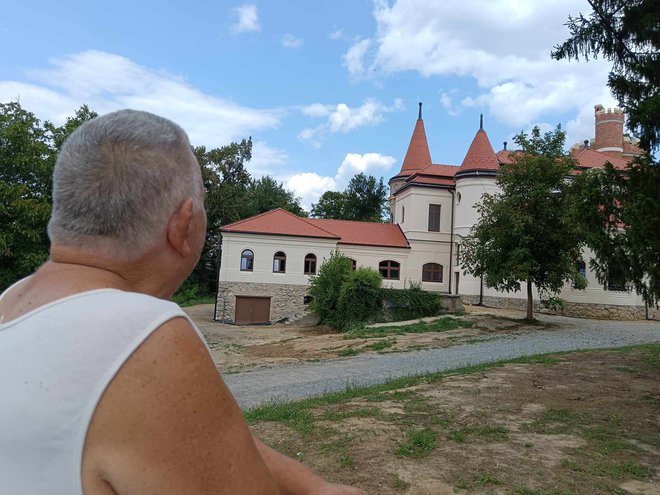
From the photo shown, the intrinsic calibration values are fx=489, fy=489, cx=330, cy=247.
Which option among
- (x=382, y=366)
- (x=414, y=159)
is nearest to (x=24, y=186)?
(x=382, y=366)

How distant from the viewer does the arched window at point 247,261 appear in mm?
34438

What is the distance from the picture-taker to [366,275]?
2812 centimetres

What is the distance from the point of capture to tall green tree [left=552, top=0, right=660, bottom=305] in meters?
6.54

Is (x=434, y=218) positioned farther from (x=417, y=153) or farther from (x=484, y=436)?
(x=484, y=436)

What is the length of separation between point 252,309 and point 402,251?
12104 mm

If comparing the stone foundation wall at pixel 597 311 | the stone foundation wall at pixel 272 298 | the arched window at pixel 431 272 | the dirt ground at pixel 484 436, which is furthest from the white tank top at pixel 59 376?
the arched window at pixel 431 272

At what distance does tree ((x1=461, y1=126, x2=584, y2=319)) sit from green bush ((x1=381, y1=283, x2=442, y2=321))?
21.5ft

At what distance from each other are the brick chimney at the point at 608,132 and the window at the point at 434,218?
16336 mm

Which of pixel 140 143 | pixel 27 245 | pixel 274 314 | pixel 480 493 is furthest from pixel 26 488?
pixel 274 314

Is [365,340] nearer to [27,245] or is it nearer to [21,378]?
[27,245]

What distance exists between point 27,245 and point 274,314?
17.7m

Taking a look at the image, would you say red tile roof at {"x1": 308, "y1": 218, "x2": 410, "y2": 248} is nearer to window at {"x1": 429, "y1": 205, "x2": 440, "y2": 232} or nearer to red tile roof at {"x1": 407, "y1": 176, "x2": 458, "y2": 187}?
window at {"x1": 429, "y1": 205, "x2": 440, "y2": 232}

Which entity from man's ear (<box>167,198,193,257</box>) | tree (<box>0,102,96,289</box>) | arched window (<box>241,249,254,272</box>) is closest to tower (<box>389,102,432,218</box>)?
arched window (<box>241,249,254,272</box>)

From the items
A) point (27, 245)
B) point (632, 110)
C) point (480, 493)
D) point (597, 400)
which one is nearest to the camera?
point (480, 493)
